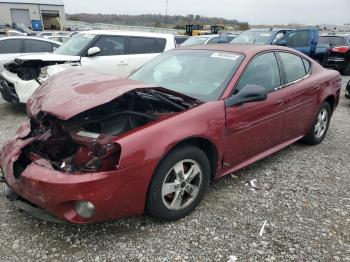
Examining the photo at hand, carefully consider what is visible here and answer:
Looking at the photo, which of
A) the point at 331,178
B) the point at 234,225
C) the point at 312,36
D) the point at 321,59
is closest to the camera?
the point at 234,225

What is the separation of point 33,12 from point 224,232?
168 ft

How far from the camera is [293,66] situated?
442cm

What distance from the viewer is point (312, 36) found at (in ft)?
41.8

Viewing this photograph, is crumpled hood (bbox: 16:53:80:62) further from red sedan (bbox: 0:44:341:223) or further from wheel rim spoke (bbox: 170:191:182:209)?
wheel rim spoke (bbox: 170:191:182:209)

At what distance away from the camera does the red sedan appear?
2545mm

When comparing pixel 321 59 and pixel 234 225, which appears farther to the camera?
pixel 321 59

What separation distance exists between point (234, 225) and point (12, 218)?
1981 mm

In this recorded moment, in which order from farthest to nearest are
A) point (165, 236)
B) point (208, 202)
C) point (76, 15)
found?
point (76, 15) < point (208, 202) < point (165, 236)

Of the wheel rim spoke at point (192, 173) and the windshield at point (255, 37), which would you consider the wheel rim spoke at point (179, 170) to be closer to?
the wheel rim spoke at point (192, 173)

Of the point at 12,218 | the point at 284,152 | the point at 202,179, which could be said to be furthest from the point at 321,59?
the point at 12,218

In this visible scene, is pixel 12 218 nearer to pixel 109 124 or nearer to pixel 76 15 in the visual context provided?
pixel 109 124

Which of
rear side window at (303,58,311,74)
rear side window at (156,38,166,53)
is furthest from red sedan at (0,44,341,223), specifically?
rear side window at (156,38,166,53)

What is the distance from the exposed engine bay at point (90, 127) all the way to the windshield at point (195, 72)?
1.23 ft

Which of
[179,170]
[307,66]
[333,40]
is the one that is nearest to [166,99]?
[179,170]
